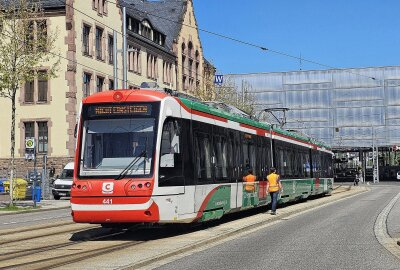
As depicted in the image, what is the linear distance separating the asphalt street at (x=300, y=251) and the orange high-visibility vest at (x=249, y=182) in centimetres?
249

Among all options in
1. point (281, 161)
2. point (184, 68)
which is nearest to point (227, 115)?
point (281, 161)

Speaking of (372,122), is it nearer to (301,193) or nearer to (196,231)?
(301,193)

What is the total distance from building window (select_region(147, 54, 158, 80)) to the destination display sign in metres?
41.7

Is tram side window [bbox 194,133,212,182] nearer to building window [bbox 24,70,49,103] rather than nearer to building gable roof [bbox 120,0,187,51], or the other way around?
building window [bbox 24,70,49,103]

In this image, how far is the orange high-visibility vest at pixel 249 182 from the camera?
64.7 ft

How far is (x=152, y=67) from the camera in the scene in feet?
188

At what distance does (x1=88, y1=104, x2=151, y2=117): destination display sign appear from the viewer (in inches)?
564

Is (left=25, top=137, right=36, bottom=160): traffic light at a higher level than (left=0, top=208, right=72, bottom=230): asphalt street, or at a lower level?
higher

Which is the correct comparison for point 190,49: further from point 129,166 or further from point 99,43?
point 129,166

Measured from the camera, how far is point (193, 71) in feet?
226

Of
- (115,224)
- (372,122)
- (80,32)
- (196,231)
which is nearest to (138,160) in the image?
(115,224)

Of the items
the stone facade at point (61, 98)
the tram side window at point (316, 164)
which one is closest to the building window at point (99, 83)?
the stone facade at point (61, 98)

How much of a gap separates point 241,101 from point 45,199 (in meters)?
33.0

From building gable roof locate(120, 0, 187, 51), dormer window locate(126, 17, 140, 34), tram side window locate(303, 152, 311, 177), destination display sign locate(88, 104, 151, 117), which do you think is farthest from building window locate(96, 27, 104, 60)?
destination display sign locate(88, 104, 151, 117)
